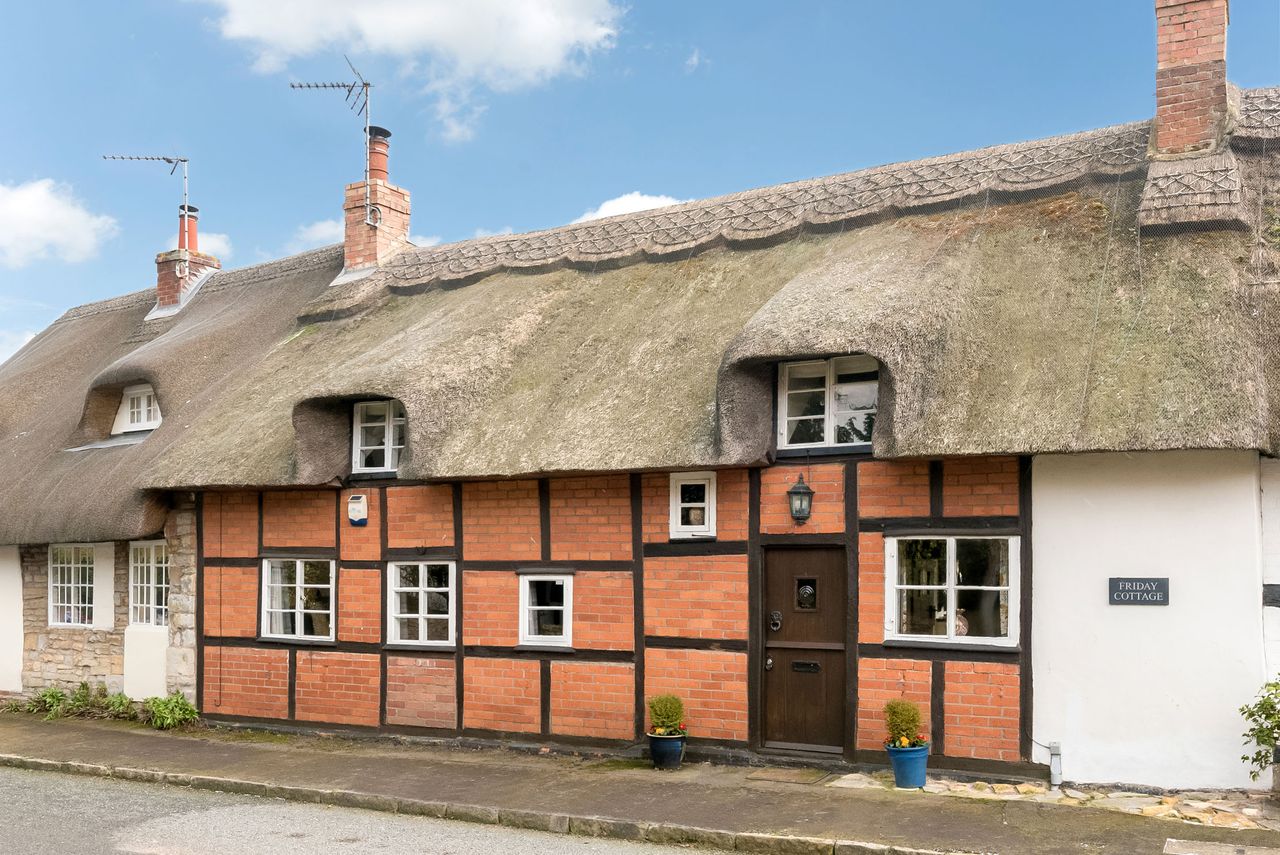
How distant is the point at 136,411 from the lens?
15.4m

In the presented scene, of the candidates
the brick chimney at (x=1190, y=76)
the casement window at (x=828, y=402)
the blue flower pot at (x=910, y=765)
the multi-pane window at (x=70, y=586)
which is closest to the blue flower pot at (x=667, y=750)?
the blue flower pot at (x=910, y=765)

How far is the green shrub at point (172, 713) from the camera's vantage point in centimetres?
1281

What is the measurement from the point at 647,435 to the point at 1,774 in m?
6.70

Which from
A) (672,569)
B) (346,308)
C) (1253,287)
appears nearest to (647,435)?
(672,569)

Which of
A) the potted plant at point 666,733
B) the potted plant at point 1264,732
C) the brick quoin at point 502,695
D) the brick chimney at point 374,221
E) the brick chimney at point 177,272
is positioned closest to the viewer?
the potted plant at point 1264,732

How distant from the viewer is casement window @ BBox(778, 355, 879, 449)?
9.51m

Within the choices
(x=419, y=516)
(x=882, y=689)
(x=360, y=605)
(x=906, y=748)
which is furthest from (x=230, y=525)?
(x=906, y=748)

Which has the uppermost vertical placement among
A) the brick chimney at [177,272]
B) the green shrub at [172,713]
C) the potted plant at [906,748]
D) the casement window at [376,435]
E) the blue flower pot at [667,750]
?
the brick chimney at [177,272]

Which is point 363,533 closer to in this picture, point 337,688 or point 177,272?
point 337,688

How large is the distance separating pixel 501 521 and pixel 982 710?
4.61 m

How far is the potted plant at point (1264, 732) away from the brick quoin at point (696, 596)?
3.74 meters

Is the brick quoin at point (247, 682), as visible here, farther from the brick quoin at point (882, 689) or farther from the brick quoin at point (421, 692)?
the brick quoin at point (882, 689)

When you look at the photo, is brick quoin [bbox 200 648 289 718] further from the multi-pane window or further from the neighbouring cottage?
the multi-pane window

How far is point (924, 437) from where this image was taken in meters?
8.64
